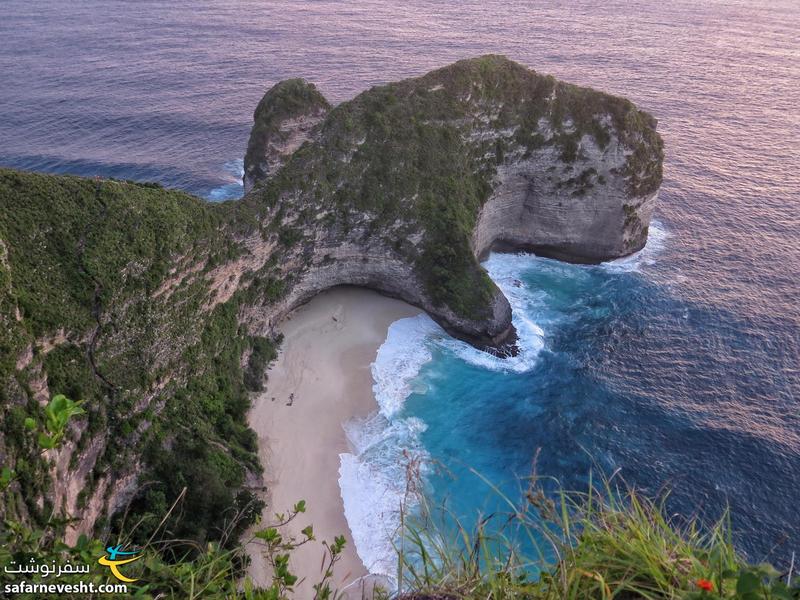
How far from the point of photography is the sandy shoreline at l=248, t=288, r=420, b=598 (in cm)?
2966

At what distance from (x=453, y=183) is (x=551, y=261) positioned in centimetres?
1397

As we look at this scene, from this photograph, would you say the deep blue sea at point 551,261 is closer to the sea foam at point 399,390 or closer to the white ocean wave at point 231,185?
the sea foam at point 399,390

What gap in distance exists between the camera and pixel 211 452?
28922 mm

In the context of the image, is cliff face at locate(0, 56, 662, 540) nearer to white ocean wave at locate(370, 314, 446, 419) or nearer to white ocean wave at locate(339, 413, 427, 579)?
white ocean wave at locate(370, 314, 446, 419)

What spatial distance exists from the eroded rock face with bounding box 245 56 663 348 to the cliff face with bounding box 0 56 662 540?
15 centimetres

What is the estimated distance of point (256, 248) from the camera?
36.8 meters

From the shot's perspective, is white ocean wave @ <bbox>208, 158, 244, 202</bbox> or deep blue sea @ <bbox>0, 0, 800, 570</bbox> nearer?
deep blue sea @ <bbox>0, 0, 800, 570</bbox>

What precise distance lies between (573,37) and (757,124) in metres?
41.2

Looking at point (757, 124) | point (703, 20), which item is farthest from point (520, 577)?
point (703, 20)

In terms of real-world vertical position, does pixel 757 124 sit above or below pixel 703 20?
below

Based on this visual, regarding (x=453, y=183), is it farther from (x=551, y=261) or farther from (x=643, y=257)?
(x=643, y=257)

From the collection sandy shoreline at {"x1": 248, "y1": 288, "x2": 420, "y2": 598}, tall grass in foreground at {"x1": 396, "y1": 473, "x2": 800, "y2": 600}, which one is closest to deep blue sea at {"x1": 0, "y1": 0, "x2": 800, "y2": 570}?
sandy shoreline at {"x1": 248, "y1": 288, "x2": 420, "y2": 598}

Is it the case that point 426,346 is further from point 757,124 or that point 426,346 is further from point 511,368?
point 757,124

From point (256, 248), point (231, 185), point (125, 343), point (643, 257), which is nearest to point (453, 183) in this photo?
point (256, 248)
